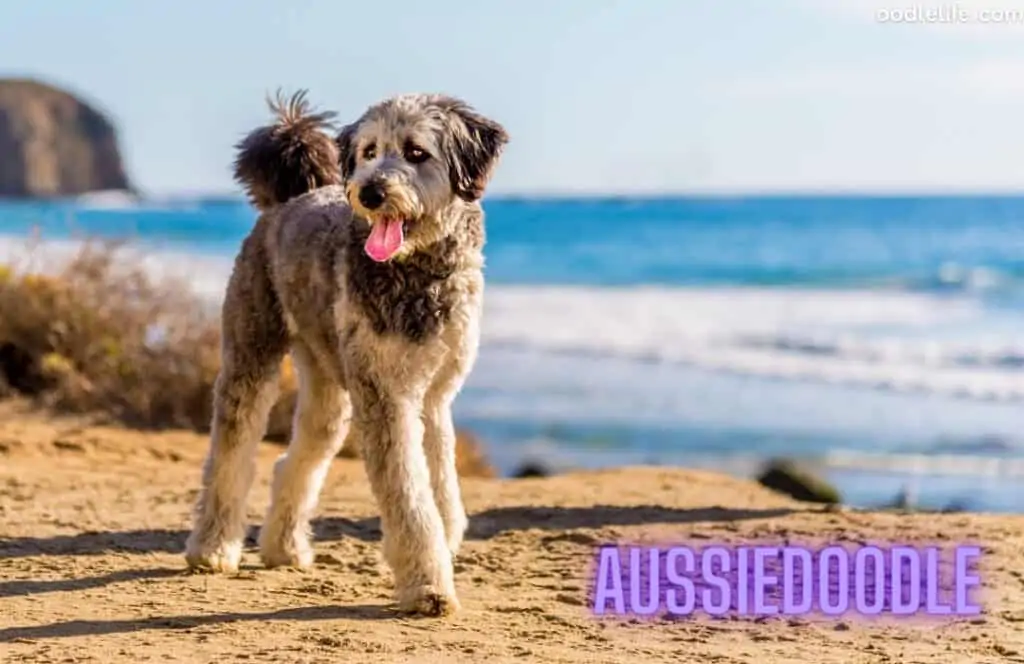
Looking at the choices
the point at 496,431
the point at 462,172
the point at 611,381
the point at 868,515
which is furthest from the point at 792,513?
the point at 611,381

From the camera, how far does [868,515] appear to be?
10.3 metres

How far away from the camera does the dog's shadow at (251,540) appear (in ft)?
23.4

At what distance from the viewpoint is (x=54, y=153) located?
124 metres

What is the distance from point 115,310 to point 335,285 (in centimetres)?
778

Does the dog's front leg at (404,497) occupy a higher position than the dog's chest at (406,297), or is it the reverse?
the dog's chest at (406,297)

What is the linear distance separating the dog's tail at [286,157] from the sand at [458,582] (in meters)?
1.95

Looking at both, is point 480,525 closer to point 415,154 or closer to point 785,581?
point 785,581

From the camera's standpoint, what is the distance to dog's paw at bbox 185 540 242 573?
8203mm

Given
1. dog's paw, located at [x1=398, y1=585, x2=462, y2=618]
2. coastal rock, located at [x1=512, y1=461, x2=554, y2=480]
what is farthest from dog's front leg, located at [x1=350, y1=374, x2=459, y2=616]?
coastal rock, located at [x1=512, y1=461, x2=554, y2=480]

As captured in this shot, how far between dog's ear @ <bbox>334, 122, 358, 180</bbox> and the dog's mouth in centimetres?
45

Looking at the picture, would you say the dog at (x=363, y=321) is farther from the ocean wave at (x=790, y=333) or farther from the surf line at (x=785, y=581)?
the ocean wave at (x=790, y=333)

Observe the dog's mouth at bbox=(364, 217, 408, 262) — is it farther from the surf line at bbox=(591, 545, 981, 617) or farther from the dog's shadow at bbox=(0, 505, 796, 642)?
the surf line at bbox=(591, 545, 981, 617)

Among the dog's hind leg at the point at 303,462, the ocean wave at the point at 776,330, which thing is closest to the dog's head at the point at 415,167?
the dog's hind leg at the point at 303,462

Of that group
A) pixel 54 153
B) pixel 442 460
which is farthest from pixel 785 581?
pixel 54 153
